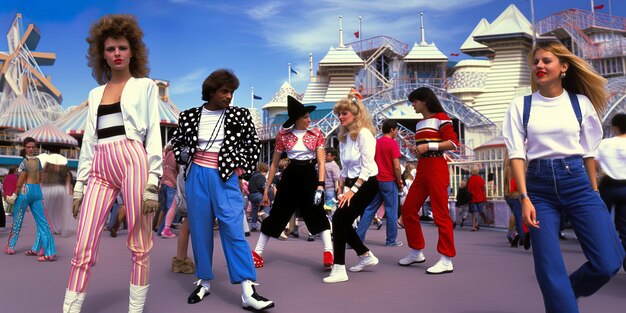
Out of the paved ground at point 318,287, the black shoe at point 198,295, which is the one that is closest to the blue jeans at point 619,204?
the paved ground at point 318,287

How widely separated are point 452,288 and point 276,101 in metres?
49.6

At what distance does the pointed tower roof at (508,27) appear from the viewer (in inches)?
1812

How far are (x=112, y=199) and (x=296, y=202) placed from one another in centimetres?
282

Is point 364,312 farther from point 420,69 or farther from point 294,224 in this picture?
point 420,69

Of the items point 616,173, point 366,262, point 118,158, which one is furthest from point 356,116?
point 118,158

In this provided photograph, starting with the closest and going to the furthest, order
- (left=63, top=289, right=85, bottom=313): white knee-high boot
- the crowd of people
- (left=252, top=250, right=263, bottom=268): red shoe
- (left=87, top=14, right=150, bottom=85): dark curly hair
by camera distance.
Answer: the crowd of people, (left=63, top=289, right=85, bottom=313): white knee-high boot, (left=87, top=14, right=150, bottom=85): dark curly hair, (left=252, top=250, right=263, bottom=268): red shoe

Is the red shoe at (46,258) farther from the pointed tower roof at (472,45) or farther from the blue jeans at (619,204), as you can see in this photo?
the pointed tower roof at (472,45)

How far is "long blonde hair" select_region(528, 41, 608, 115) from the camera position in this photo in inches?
133

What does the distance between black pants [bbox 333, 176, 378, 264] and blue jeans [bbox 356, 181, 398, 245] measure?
1.91 metres

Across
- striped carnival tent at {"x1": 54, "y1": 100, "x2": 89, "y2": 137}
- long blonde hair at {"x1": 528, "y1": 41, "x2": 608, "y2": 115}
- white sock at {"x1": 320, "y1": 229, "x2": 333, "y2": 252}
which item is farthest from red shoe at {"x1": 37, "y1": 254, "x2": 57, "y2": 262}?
striped carnival tent at {"x1": 54, "y1": 100, "x2": 89, "y2": 137}

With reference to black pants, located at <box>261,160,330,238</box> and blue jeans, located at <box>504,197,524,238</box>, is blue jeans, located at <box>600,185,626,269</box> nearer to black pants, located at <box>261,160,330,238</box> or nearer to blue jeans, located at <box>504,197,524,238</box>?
black pants, located at <box>261,160,330,238</box>

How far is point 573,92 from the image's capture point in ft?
11.4

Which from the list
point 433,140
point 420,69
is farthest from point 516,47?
point 433,140

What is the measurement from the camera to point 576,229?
316 cm
